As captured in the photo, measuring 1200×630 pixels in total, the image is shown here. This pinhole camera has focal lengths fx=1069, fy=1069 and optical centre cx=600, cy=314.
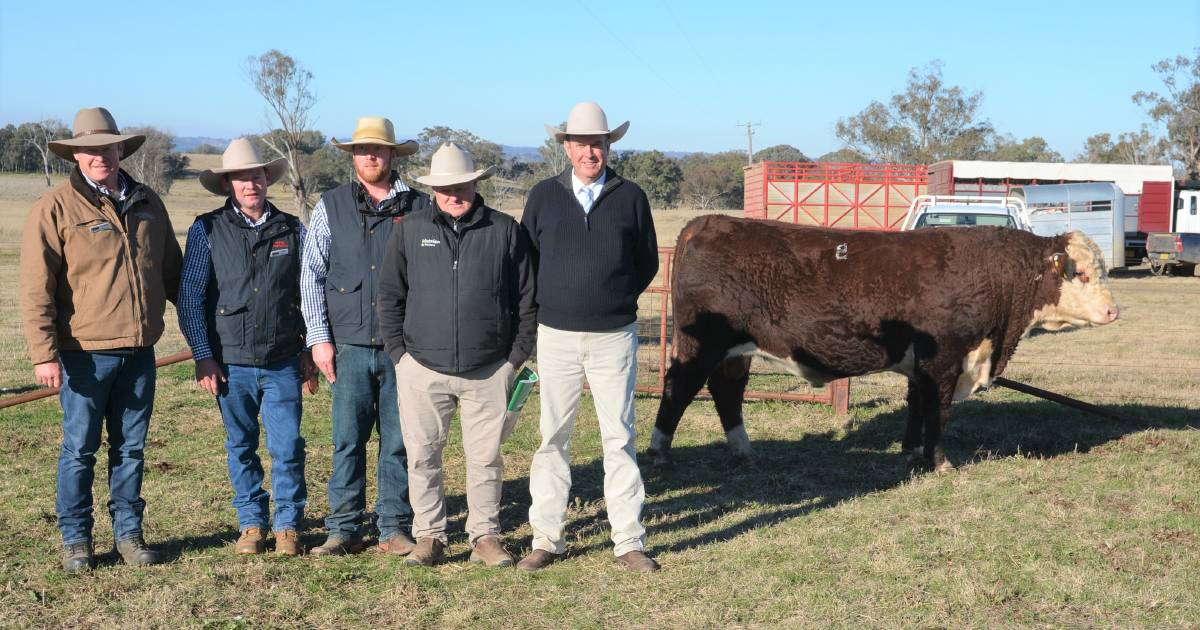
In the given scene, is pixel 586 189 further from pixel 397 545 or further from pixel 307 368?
pixel 397 545

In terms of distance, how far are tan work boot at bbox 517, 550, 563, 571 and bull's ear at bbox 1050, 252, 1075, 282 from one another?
4279 millimetres

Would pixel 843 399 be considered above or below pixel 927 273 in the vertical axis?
below

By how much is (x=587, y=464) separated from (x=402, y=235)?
2943mm

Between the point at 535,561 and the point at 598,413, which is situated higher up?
the point at 598,413

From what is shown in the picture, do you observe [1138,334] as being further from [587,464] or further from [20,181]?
[20,181]

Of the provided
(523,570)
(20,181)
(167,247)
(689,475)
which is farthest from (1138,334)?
(20,181)

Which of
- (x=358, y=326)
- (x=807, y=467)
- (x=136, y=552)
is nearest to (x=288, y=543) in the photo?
(x=136, y=552)

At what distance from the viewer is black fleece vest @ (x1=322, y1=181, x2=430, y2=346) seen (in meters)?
5.11

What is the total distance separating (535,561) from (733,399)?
9.28ft

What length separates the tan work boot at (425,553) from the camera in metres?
5.12

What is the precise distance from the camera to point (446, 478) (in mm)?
7082

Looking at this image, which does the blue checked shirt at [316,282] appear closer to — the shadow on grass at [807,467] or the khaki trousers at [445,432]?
the khaki trousers at [445,432]

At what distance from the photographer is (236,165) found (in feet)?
17.0

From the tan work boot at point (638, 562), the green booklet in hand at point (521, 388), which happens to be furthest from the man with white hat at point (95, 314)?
the tan work boot at point (638, 562)
